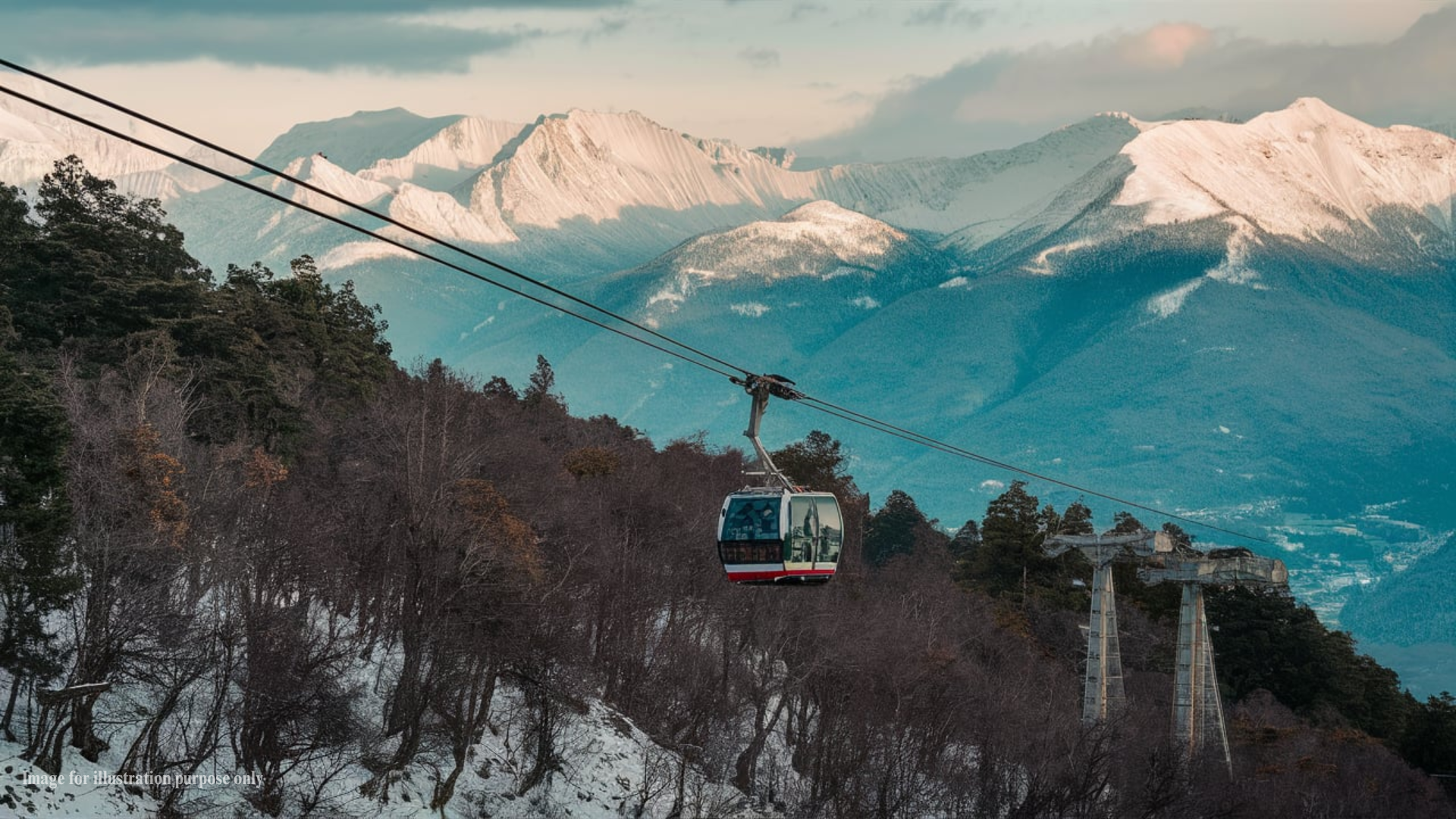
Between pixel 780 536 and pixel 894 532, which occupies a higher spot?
pixel 894 532

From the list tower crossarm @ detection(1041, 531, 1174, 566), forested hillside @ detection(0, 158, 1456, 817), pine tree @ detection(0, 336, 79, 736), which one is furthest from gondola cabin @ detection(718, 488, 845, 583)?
tower crossarm @ detection(1041, 531, 1174, 566)

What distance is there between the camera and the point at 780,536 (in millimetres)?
38625

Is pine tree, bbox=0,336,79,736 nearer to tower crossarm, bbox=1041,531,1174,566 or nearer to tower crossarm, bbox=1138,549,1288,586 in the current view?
tower crossarm, bbox=1041,531,1174,566

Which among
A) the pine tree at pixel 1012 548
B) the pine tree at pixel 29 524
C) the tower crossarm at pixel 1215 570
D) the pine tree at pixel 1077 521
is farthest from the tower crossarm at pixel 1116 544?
the pine tree at pixel 1012 548

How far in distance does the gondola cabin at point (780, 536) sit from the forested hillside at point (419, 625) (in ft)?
42.6

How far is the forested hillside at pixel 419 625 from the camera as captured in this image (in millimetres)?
42312

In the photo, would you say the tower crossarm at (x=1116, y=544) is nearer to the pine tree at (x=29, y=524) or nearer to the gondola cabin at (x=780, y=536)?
the gondola cabin at (x=780, y=536)

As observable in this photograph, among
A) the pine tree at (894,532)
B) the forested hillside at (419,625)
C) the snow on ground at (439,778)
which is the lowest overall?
the snow on ground at (439,778)

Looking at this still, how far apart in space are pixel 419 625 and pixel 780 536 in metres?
15.8

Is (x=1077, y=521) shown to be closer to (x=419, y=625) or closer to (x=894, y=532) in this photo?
(x=894, y=532)

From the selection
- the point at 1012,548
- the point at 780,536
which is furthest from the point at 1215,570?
the point at 1012,548

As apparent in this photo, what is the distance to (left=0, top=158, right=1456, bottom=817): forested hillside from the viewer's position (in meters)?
42.3

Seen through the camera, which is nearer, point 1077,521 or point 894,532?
point 1077,521

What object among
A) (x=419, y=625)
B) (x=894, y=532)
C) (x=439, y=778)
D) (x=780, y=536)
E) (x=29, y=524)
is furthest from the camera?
(x=894, y=532)
